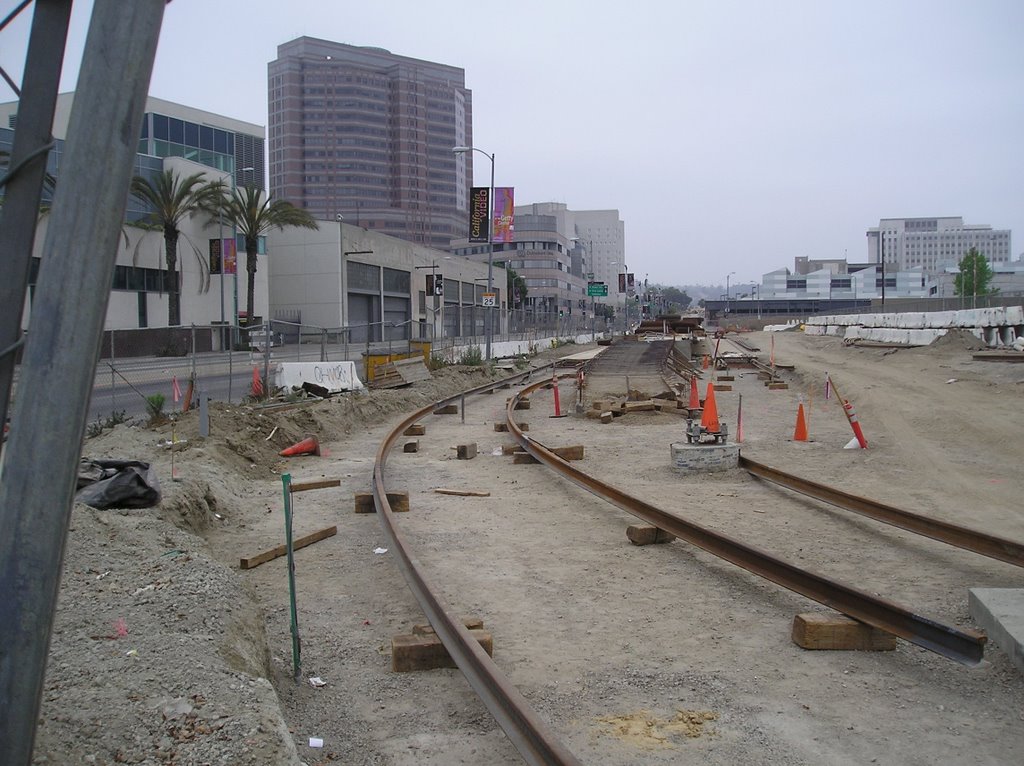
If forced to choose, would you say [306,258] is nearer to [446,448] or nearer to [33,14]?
[446,448]

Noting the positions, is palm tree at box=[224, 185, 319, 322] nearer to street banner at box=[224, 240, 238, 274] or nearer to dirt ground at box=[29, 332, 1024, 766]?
street banner at box=[224, 240, 238, 274]

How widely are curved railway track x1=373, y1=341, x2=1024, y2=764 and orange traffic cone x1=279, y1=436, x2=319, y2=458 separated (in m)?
3.61

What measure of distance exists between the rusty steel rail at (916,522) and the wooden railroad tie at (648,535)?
219 centimetres

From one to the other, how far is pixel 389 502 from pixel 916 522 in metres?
5.60

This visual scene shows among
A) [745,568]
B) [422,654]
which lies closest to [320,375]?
[745,568]

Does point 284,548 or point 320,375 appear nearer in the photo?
point 284,548

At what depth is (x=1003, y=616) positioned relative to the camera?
5.41 meters

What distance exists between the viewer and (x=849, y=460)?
13.2 m

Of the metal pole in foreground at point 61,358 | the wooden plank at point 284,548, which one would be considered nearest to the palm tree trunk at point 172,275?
the wooden plank at point 284,548

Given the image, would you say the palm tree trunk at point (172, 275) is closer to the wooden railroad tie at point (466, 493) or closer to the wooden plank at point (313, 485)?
the wooden plank at point (313, 485)

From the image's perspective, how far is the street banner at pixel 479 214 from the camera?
3822 cm

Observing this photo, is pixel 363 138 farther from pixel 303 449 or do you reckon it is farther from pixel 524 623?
pixel 524 623

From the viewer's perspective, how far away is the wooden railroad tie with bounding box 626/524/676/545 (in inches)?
324

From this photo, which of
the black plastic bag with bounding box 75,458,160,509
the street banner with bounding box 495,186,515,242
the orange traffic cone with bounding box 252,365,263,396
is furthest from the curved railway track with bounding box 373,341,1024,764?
the street banner with bounding box 495,186,515,242
